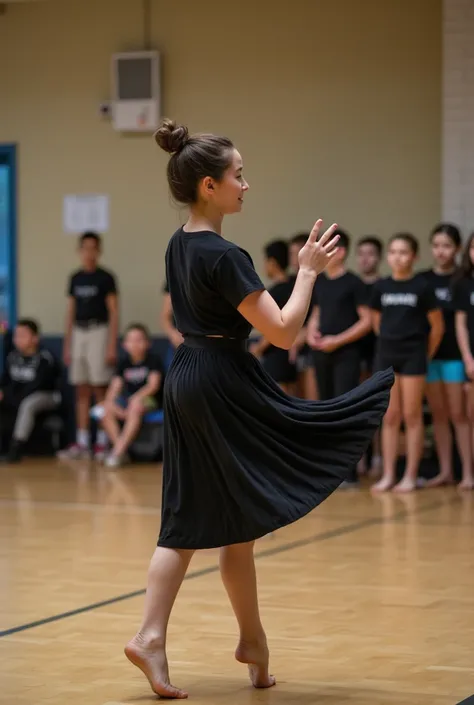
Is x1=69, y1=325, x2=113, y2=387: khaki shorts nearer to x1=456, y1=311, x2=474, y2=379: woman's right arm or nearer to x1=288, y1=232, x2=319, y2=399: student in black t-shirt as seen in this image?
x1=288, y1=232, x2=319, y2=399: student in black t-shirt

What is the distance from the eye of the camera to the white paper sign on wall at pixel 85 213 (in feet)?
37.6

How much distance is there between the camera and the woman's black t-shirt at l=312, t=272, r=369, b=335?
881 cm

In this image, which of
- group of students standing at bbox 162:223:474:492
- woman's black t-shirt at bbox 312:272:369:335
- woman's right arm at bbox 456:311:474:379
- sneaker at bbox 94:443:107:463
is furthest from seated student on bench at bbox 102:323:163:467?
woman's right arm at bbox 456:311:474:379

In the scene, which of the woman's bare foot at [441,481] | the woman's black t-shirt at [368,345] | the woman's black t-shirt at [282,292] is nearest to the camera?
the woman's bare foot at [441,481]

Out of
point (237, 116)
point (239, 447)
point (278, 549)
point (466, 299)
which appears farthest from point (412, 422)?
point (239, 447)

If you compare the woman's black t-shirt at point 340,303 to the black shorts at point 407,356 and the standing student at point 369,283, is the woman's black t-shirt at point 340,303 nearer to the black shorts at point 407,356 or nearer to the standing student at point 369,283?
the standing student at point 369,283

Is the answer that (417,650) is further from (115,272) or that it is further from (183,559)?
A: (115,272)

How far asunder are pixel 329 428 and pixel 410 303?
5106 mm

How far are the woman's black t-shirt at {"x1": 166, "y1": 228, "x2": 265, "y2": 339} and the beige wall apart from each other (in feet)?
23.2

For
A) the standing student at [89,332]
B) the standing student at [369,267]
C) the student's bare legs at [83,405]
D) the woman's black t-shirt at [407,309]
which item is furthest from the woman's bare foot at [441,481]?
the student's bare legs at [83,405]

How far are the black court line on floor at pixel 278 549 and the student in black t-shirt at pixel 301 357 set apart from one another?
1901mm

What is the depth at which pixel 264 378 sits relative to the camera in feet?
11.8

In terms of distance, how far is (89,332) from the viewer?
36.0 ft

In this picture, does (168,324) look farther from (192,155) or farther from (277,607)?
(192,155)
